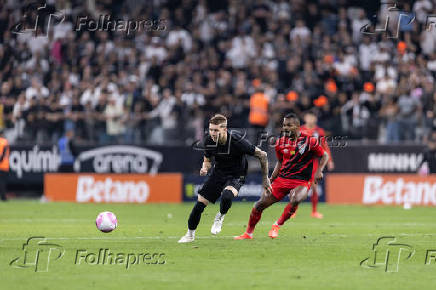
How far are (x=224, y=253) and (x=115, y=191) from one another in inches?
563

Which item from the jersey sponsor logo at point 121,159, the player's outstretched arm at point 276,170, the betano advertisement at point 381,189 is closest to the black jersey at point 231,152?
the player's outstretched arm at point 276,170

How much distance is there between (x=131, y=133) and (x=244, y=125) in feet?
10.9

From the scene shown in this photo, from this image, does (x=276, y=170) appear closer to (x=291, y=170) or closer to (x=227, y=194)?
(x=291, y=170)

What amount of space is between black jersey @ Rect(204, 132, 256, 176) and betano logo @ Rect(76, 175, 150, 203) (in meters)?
11.9

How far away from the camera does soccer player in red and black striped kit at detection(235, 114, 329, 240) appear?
586 inches

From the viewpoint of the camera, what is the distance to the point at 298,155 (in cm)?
1513

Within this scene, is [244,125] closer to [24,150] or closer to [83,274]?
[24,150]

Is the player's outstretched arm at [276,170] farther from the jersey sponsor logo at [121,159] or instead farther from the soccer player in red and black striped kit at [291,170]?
the jersey sponsor logo at [121,159]

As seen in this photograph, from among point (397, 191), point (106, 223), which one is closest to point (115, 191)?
point (397, 191)

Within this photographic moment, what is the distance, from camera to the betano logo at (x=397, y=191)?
25922 millimetres

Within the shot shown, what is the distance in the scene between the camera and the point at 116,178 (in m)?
26.8

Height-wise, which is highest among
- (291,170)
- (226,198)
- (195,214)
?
(291,170)

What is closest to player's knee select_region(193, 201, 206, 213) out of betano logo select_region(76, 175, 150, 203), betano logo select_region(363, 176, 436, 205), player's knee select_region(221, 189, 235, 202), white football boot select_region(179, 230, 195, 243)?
white football boot select_region(179, 230, 195, 243)

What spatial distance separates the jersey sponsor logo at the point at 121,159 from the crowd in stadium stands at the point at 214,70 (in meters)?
0.49
